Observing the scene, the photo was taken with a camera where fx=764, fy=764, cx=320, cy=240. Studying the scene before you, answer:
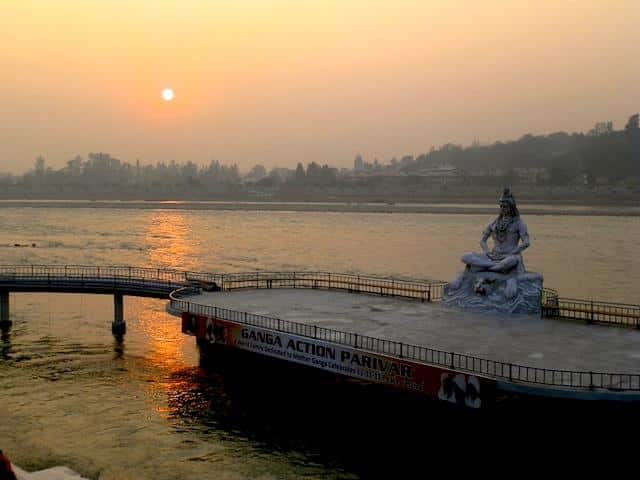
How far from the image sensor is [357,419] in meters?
26.1

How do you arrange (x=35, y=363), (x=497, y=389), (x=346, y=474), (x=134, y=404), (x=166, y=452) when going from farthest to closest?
(x=35, y=363), (x=134, y=404), (x=166, y=452), (x=346, y=474), (x=497, y=389)

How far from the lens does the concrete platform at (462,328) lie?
23.8 metres

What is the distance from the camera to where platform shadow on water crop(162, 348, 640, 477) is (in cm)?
2180

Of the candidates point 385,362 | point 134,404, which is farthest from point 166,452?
point 385,362

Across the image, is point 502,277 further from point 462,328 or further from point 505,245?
point 462,328

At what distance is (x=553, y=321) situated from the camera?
2952cm

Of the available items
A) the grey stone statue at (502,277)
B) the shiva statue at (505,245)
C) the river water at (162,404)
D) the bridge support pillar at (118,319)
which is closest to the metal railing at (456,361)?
the river water at (162,404)

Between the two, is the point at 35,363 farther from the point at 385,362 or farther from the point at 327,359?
the point at 385,362

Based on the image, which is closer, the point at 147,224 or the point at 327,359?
the point at 327,359

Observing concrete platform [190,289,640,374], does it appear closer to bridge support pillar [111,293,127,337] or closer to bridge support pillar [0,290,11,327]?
bridge support pillar [111,293,127,337]

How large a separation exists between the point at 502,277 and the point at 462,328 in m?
4.28

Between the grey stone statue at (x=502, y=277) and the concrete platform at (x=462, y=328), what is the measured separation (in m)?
0.70

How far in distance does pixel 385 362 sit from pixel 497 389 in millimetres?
3657

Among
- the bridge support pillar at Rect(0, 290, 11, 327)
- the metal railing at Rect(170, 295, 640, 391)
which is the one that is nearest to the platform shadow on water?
the metal railing at Rect(170, 295, 640, 391)
